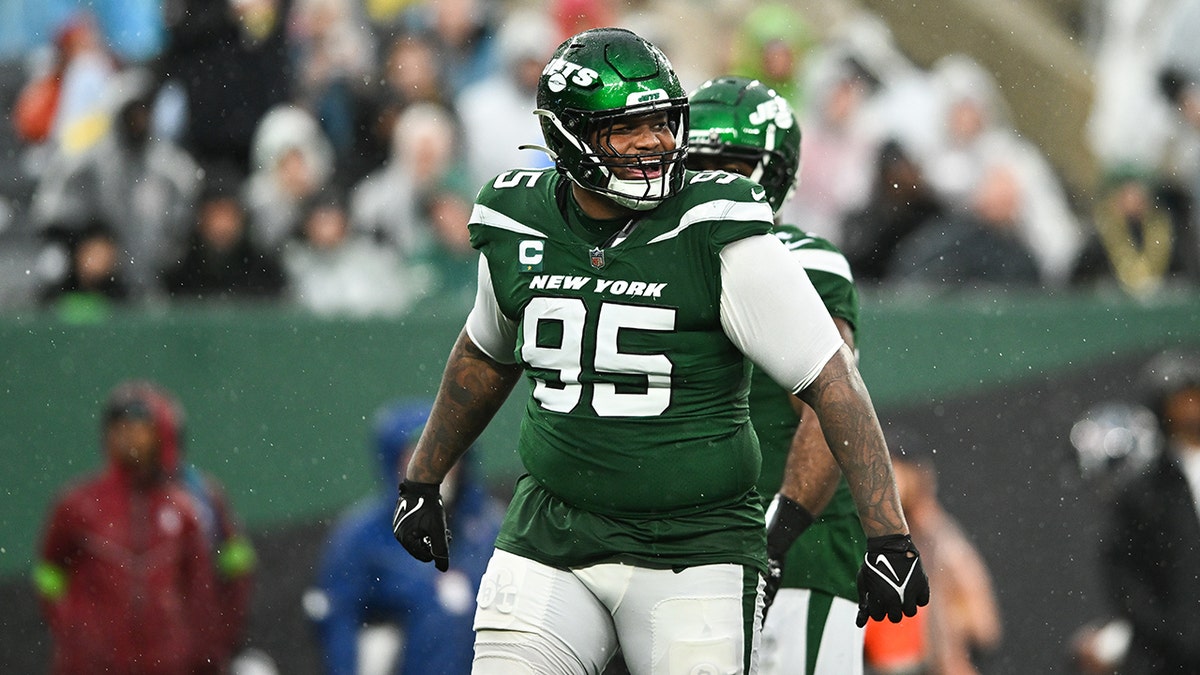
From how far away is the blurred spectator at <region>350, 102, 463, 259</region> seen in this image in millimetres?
9516

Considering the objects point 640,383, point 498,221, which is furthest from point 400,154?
point 640,383

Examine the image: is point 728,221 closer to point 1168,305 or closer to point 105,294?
point 105,294

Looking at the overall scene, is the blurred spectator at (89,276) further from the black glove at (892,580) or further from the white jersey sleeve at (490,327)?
the black glove at (892,580)

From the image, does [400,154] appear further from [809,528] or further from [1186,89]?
[809,528]

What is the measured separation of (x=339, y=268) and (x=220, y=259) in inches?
24.0

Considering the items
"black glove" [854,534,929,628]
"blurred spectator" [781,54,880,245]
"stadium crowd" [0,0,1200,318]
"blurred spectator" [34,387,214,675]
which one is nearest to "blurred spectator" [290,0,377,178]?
"stadium crowd" [0,0,1200,318]

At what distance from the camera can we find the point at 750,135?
17.8 ft

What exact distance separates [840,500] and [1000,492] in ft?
15.1

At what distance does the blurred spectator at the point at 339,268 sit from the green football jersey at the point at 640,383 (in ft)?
16.1

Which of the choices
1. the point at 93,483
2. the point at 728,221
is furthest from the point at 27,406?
the point at 728,221

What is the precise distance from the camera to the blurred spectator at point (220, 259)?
916 cm

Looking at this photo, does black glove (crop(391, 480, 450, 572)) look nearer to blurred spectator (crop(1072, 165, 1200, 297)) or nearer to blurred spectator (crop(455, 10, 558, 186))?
blurred spectator (crop(455, 10, 558, 186))

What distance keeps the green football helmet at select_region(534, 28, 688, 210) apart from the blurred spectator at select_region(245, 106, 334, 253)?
16.5ft

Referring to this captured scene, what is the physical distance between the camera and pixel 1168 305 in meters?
9.91
